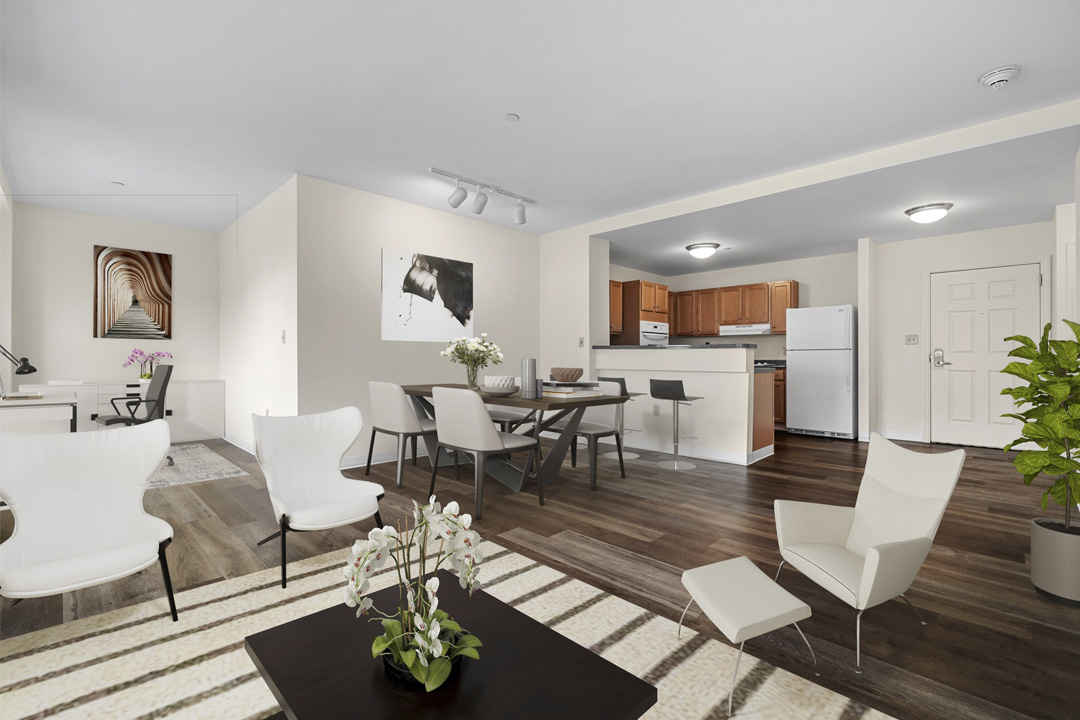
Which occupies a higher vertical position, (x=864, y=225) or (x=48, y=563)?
(x=864, y=225)

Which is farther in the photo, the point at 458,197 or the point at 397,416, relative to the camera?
the point at 458,197

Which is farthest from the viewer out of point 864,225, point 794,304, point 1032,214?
point 794,304

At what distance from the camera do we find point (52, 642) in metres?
1.87

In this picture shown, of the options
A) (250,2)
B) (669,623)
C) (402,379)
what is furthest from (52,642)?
(402,379)

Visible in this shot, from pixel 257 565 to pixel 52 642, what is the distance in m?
0.79

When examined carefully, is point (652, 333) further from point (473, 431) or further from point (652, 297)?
point (473, 431)

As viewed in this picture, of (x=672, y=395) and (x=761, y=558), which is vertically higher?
(x=672, y=395)

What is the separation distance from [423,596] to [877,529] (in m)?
1.88

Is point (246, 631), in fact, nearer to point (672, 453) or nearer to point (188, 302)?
point (672, 453)

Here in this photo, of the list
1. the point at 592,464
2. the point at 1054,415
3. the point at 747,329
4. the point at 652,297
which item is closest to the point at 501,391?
the point at 592,464

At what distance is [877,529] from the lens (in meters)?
2.09

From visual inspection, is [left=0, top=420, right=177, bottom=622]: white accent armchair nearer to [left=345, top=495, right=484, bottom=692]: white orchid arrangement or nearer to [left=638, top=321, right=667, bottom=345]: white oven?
[left=345, top=495, right=484, bottom=692]: white orchid arrangement

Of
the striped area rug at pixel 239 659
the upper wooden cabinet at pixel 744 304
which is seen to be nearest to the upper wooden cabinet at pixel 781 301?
the upper wooden cabinet at pixel 744 304

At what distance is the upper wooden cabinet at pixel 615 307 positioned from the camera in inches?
282
